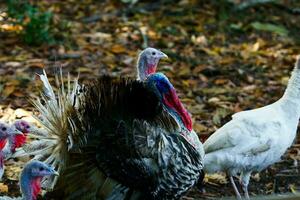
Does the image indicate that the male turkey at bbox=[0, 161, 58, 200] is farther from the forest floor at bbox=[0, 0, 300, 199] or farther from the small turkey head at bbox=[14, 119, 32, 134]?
the forest floor at bbox=[0, 0, 300, 199]

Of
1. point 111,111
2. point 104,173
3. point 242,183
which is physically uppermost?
point 111,111

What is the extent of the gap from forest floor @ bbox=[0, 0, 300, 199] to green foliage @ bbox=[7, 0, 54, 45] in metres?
0.09

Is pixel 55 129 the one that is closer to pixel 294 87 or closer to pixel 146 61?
pixel 146 61

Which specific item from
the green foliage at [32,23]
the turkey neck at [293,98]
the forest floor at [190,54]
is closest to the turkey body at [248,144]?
the turkey neck at [293,98]

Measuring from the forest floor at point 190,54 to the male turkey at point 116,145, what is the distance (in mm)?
881

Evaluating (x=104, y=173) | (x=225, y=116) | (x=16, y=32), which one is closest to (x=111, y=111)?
(x=104, y=173)

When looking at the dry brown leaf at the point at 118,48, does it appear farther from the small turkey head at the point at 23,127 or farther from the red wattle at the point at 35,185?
the red wattle at the point at 35,185

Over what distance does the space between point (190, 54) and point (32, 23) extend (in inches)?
69.6

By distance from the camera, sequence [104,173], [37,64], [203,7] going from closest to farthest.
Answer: [104,173]
[37,64]
[203,7]

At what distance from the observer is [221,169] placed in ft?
19.2

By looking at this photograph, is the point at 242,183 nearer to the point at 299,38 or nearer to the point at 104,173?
the point at 104,173

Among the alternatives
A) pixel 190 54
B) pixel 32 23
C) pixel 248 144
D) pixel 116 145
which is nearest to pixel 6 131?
pixel 116 145

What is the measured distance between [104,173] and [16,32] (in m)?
4.30

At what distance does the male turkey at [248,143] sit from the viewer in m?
5.82
